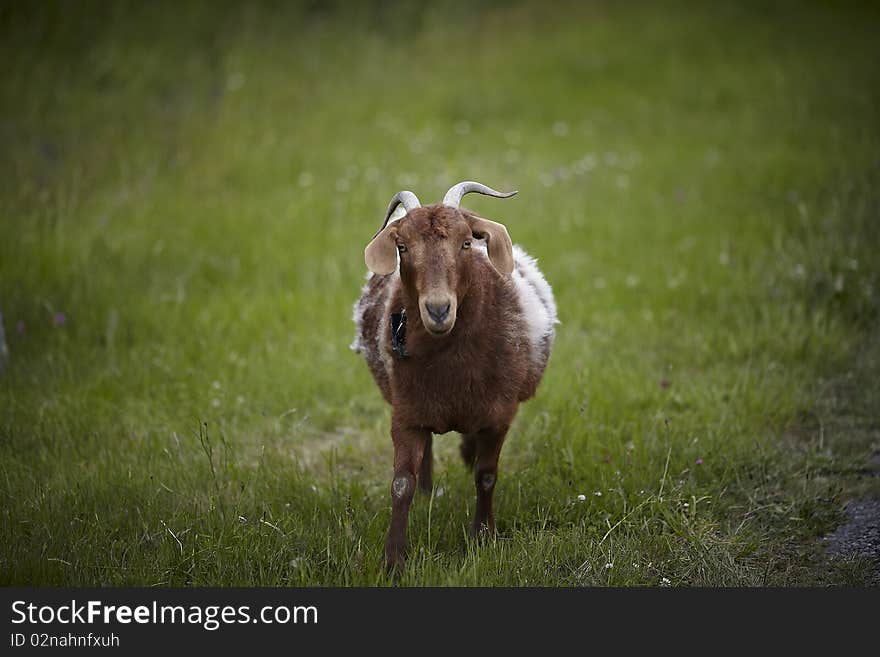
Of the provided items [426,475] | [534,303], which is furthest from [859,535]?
[426,475]

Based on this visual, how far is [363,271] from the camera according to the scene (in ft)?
28.2

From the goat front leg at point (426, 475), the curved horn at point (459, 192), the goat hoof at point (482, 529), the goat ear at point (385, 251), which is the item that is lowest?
the goat hoof at point (482, 529)

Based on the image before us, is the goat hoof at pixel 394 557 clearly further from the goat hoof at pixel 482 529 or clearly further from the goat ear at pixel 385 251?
the goat ear at pixel 385 251

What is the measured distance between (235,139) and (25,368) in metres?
5.04

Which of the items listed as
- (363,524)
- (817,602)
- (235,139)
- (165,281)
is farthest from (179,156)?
(817,602)

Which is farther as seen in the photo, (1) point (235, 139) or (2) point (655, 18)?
(2) point (655, 18)

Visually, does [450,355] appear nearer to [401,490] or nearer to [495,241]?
[495,241]

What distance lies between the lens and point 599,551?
185 inches

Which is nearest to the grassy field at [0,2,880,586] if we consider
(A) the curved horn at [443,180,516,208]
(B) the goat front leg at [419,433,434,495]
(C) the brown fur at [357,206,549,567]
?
(B) the goat front leg at [419,433,434,495]

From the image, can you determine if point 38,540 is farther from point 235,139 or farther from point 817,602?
point 235,139

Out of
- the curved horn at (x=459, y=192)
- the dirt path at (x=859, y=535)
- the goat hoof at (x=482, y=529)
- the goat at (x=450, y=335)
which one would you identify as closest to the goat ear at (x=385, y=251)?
the goat at (x=450, y=335)

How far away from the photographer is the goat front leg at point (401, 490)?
14.6ft

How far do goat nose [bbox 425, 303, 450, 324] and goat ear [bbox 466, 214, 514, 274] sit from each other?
505 mm

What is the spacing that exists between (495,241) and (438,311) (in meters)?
0.57
